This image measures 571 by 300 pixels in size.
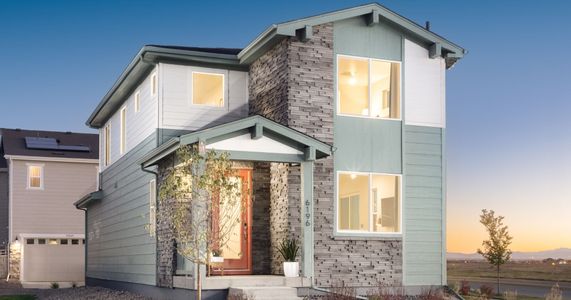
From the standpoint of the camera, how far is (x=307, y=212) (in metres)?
16.7

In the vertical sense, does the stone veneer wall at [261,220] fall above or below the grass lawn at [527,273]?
above

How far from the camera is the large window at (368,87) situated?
18.3 m

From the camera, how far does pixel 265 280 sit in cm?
1598

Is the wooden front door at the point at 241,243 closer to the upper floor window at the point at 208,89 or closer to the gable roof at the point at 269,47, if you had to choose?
the upper floor window at the point at 208,89

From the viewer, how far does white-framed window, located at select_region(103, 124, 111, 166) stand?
27.3 meters

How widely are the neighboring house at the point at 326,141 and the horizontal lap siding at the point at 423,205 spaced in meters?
0.03

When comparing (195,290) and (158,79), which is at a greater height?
(158,79)

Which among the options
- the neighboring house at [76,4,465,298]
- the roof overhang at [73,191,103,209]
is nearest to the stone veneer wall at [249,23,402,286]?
the neighboring house at [76,4,465,298]

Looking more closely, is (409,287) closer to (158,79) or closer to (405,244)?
(405,244)

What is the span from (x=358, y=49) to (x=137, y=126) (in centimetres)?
725

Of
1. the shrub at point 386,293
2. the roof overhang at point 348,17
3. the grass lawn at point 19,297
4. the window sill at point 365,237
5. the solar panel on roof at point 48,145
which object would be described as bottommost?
the grass lawn at point 19,297

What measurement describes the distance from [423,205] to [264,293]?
5119 millimetres

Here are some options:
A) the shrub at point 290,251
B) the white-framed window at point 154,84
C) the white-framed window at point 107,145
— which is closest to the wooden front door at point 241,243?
the shrub at point 290,251

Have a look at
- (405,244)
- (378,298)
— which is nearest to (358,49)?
(405,244)
